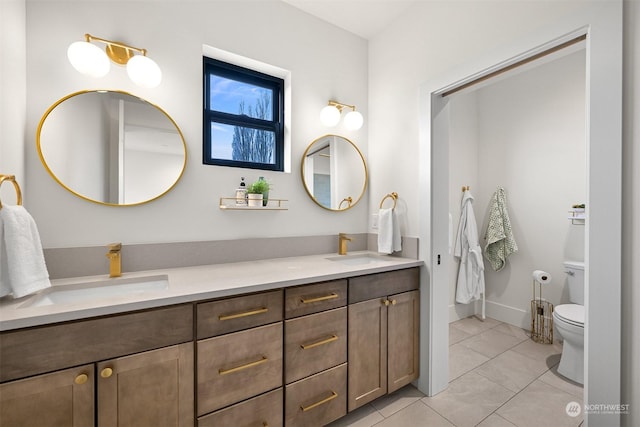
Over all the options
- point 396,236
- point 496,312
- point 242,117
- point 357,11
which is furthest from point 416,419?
point 357,11

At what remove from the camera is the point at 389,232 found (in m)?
1.95

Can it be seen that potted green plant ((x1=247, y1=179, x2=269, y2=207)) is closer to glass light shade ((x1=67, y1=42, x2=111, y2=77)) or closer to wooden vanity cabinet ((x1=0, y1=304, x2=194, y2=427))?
wooden vanity cabinet ((x1=0, y1=304, x2=194, y2=427))

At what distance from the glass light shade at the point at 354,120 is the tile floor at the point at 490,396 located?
200 cm

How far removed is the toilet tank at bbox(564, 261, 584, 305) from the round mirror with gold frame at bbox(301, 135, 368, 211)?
1.94 meters

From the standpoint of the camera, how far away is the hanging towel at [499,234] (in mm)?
2809

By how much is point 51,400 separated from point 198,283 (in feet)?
1.85

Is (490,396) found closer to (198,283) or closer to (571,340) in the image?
(571,340)

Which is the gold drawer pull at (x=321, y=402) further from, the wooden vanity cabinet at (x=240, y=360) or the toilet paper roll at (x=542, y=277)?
the toilet paper roll at (x=542, y=277)

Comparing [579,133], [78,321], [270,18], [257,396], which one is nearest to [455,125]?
[579,133]

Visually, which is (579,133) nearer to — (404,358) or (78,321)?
(404,358)

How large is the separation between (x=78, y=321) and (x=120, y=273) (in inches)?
19.7

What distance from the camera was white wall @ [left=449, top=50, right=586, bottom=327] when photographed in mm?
2480

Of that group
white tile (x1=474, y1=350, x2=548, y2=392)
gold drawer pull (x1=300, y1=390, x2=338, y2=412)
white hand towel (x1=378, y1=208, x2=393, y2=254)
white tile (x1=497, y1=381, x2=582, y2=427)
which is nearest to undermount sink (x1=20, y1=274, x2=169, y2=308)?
gold drawer pull (x1=300, y1=390, x2=338, y2=412)

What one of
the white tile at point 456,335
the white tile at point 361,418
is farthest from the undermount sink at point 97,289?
the white tile at point 456,335
